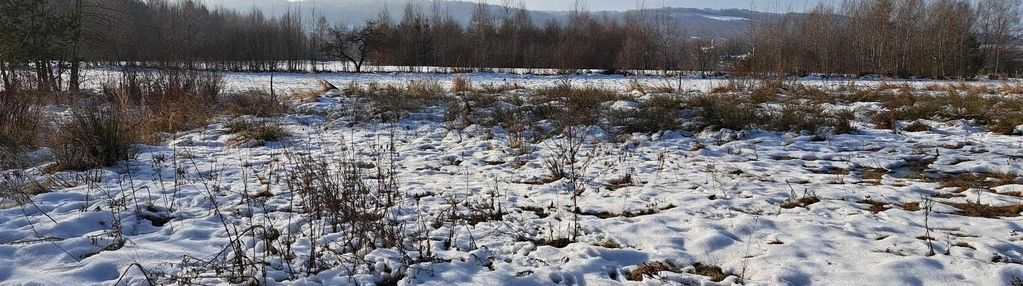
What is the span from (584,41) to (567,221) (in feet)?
96.9

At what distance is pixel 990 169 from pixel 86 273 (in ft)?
21.5

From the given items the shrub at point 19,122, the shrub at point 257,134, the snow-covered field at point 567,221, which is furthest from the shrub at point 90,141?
the shrub at point 257,134

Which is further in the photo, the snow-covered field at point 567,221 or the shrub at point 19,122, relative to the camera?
the shrub at point 19,122

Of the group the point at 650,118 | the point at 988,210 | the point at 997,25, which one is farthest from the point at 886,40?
the point at 988,210

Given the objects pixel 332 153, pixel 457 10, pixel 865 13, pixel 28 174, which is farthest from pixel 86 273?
pixel 457 10

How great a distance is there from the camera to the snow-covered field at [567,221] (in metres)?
2.71

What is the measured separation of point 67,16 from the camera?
490 inches

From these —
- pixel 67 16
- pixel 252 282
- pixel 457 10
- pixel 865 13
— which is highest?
pixel 457 10

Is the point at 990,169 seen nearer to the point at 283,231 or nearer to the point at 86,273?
the point at 283,231

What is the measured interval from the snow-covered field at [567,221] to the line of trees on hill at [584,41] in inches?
358

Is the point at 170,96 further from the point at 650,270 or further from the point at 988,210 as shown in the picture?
the point at 988,210

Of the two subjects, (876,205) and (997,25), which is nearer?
(876,205)

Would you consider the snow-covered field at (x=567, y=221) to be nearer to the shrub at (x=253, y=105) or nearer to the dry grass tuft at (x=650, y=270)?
the dry grass tuft at (x=650, y=270)

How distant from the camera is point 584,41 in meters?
32.2
